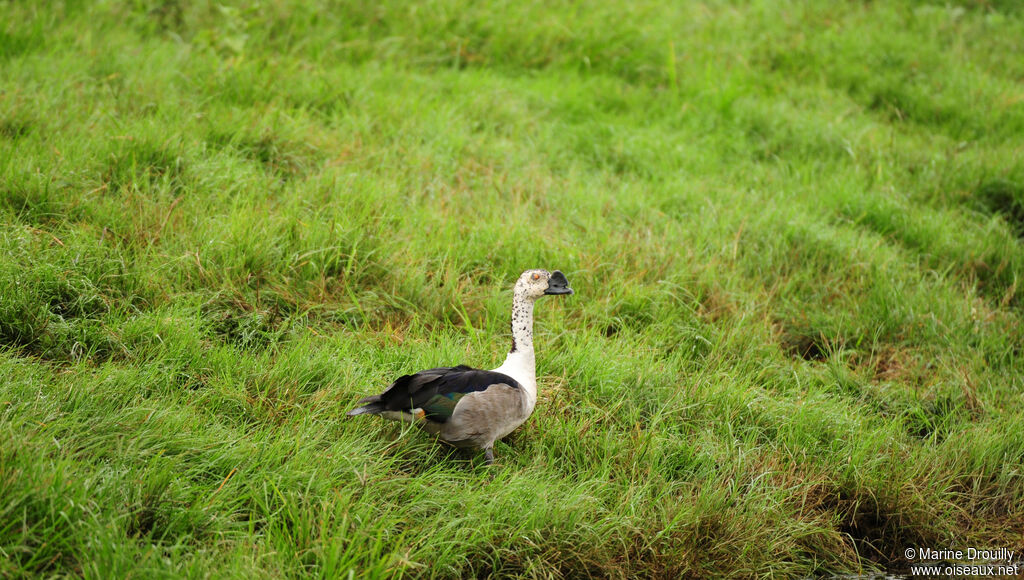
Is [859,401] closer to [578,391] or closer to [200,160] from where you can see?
[578,391]

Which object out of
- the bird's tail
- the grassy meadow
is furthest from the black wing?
the grassy meadow

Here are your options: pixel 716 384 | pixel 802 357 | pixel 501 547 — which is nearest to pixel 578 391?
pixel 716 384

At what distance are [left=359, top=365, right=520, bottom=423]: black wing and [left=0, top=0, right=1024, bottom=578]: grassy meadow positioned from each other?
0.18m

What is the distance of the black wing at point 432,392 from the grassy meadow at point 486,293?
0.18 meters

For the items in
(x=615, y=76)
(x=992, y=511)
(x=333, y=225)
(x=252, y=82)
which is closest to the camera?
(x=992, y=511)

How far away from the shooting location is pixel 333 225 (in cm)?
468

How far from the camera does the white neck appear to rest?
3514 millimetres

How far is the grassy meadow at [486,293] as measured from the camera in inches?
118

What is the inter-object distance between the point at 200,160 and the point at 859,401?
4267 mm

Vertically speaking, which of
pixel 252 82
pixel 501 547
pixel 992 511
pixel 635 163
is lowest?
pixel 992 511

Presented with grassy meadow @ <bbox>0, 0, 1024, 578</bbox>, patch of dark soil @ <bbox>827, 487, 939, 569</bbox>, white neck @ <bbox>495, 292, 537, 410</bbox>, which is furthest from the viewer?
patch of dark soil @ <bbox>827, 487, 939, 569</bbox>

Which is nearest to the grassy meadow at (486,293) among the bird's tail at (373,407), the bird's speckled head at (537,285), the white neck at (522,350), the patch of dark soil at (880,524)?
the patch of dark soil at (880,524)

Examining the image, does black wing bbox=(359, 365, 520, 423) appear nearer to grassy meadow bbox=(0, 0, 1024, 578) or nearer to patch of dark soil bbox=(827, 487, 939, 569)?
grassy meadow bbox=(0, 0, 1024, 578)

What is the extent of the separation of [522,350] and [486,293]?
1.08 m
